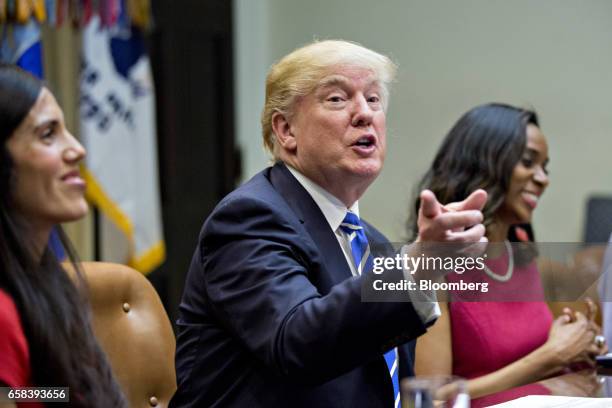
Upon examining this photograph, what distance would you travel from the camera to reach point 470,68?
5629mm

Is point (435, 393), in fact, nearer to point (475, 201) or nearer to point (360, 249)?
point (475, 201)

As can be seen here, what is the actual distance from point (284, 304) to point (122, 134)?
308cm

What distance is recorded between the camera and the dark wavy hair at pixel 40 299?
141 centimetres

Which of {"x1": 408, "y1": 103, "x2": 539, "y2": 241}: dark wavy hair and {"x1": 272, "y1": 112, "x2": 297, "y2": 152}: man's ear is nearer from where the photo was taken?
{"x1": 272, "y1": 112, "x2": 297, "y2": 152}: man's ear

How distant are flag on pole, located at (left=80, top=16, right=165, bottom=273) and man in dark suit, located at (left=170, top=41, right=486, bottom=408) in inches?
99.0

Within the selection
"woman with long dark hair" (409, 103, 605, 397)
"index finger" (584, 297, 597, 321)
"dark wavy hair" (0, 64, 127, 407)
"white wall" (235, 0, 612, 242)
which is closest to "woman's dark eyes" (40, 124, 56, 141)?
"dark wavy hair" (0, 64, 127, 407)

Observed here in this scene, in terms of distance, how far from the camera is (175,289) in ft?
17.2

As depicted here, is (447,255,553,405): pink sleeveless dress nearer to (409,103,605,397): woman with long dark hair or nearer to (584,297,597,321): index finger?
(409,103,605,397): woman with long dark hair

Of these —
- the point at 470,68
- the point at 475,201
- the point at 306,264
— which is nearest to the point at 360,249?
the point at 306,264

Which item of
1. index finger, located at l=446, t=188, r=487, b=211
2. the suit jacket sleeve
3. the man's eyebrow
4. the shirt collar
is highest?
the man's eyebrow

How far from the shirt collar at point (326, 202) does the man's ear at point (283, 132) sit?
7cm

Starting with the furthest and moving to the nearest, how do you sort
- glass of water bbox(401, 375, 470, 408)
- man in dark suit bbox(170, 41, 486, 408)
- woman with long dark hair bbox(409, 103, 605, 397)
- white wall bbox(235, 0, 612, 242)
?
white wall bbox(235, 0, 612, 242)
woman with long dark hair bbox(409, 103, 605, 397)
man in dark suit bbox(170, 41, 486, 408)
glass of water bbox(401, 375, 470, 408)

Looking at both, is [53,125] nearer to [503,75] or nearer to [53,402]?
[53,402]

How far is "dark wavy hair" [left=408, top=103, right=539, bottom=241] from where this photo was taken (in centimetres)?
275
